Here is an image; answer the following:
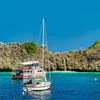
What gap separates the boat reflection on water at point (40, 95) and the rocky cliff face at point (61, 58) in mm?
104690

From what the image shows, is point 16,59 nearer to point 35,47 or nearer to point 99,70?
point 35,47

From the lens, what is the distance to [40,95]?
6347cm

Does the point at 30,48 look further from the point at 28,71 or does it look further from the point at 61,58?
the point at 28,71

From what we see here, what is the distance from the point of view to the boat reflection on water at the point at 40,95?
60.3m

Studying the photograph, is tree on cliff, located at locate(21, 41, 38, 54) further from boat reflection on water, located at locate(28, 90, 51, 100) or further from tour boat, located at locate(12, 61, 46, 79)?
boat reflection on water, located at locate(28, 90, 51, 100)

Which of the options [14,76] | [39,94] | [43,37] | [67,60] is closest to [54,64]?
[67,60]

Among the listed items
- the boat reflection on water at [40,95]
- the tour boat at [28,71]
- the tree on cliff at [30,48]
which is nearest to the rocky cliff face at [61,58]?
the tree on cliff at [30,48]

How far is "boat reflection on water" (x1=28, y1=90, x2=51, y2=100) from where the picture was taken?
2374 inches

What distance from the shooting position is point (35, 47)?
648ft

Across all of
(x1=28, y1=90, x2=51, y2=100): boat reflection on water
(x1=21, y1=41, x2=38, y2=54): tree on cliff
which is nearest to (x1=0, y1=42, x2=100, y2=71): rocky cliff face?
(x1=21, y1=41, x2=38, y2=54): tree on cliff

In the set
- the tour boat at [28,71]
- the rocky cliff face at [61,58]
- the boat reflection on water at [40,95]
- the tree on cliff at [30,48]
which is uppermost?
the tree on cliff at [30,48]

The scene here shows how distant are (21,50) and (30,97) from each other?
130426mm

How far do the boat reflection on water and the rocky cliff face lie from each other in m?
105

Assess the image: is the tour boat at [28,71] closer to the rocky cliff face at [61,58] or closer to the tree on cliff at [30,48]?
the rocky cliff face at [61,58]
